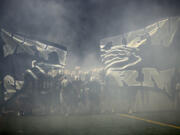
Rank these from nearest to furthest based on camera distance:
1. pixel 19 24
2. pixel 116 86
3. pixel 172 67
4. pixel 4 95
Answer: pixel 4 95
pixel 19 24
pixel 116 86
pixel 172 67

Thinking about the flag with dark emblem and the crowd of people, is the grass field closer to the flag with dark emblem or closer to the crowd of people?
the crowd of people

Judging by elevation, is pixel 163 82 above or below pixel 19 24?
below

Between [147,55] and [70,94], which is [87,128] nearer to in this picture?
A: [70,94]

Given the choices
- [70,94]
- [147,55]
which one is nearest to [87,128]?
[70,94]

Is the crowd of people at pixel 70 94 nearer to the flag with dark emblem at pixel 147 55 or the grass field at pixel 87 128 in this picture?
the flag with dark emblem at pixel 147 55

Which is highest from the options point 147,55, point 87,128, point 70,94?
point 147,55

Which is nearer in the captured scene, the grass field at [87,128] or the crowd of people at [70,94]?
the grass field at [87,128]

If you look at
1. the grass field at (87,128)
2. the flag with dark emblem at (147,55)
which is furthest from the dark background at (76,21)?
the grass field at (87,128)

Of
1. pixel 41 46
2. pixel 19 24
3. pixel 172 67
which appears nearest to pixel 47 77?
pixel 41 46

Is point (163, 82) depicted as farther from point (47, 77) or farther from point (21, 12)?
point (21, 12)

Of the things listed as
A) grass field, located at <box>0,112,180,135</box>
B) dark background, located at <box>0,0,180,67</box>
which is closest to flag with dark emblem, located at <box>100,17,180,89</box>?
dark background, located at <box>0,0,180,67</box>

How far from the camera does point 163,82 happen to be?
6773 mm

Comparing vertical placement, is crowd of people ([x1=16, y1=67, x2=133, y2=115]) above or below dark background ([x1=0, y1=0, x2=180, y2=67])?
below

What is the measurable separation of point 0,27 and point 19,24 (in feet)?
1.92
